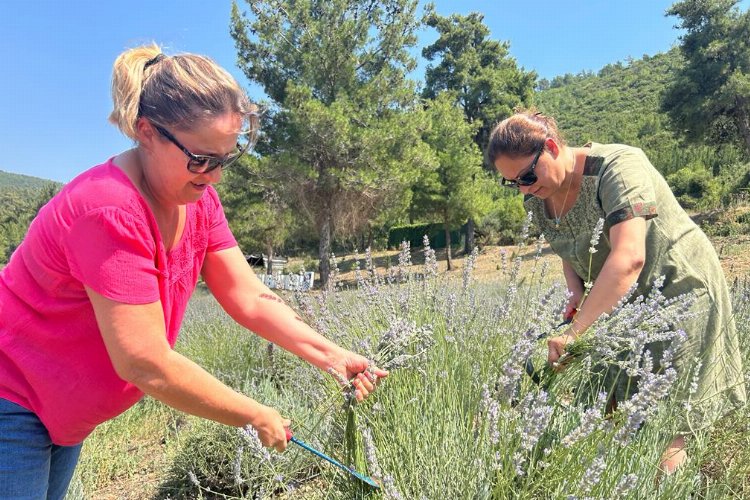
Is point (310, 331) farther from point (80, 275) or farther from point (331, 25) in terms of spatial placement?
point (331, 25)

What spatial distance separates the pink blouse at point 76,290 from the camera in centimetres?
112

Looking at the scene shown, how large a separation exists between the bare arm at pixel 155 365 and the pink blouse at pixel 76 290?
0.04 metres

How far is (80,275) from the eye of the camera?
115 cm

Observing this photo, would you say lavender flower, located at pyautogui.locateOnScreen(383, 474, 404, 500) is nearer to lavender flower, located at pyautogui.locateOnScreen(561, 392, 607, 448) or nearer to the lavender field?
the lavender field

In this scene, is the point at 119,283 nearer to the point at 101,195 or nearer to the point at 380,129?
the point at 101,195

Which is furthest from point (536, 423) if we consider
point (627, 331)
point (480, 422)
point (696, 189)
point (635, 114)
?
point (635, 114)

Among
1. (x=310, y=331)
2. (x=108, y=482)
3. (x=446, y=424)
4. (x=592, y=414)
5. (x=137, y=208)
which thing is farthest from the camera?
(x=108, y=482)

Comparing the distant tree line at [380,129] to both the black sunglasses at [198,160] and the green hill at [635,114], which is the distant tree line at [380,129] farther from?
the black sunglasses at [198,160]

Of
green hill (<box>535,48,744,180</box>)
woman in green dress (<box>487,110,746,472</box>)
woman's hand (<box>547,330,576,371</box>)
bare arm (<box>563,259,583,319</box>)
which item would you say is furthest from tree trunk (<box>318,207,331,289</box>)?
woman's hand (<box>547,330,576,371</box>)

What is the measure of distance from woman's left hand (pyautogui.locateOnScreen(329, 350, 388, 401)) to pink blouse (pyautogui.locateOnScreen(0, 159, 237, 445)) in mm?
568

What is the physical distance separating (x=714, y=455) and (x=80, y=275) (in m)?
2.03

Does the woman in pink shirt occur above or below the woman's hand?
above

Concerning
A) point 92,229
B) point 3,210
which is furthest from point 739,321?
point 3,210

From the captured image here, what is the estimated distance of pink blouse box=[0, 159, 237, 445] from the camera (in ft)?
3.68
